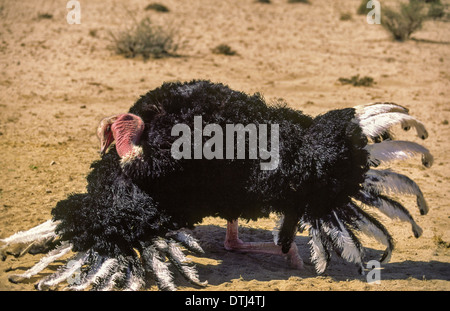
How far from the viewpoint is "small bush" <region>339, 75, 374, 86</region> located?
1067cm

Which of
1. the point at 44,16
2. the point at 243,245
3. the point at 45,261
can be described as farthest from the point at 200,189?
the point at 44,16

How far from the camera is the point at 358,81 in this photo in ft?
35.3

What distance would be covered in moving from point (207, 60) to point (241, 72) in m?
1.08

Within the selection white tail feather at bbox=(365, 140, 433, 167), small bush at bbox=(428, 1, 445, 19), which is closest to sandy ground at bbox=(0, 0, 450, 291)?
small bush at bbox=(428, 1, 445, 19)

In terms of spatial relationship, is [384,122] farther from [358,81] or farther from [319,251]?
[358,81]

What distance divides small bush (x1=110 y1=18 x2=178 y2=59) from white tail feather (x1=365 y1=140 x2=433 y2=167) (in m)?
8.25

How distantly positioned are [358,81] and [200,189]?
704cm

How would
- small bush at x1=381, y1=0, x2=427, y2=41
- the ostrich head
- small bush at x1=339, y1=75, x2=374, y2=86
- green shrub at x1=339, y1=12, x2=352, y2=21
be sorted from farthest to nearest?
1. green shrub at x1=339, y1=12, x2=352, y2=21
2. small bush at x1=381, y1=0, x2=427, y2=41
3. small bush at x1=339, y1=75, x2=374, y2=86
4. the ostrich head

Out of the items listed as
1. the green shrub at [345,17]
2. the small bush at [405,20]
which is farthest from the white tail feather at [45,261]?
the green shrub at [345,17]

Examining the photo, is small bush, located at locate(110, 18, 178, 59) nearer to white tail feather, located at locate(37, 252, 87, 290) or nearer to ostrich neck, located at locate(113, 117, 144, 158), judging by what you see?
ostrich neck, located at locate(113, 117, 144, 158)

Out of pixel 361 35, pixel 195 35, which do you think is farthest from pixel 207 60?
pixel 361 35

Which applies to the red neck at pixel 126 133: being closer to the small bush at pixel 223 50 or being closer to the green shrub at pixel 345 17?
the small bush at pixel 223 50

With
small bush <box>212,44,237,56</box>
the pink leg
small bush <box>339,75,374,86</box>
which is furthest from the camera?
small bush <box>212,44,237,56</box>

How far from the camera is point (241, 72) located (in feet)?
37.2
